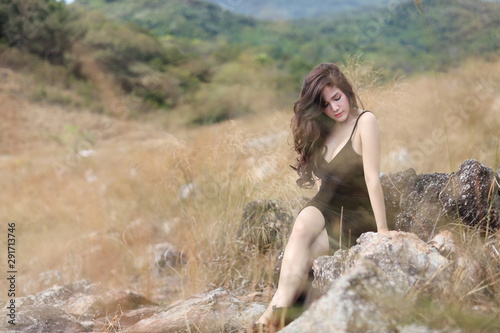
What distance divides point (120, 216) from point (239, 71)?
1602 centimetres

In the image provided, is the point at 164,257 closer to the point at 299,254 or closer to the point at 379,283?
the point at 299,254

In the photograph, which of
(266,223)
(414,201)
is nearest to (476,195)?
(414,201)

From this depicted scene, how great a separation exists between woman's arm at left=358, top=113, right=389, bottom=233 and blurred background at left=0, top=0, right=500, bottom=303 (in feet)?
1.30

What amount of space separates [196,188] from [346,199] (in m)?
1.52

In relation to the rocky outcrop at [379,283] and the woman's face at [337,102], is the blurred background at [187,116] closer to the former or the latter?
the woman's face at [337,102]

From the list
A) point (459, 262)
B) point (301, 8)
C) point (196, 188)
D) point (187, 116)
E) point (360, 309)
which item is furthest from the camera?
point (301, 8)

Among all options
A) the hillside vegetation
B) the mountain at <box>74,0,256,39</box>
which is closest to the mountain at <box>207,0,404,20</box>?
the mountain at <box>74,0,256,39</box>

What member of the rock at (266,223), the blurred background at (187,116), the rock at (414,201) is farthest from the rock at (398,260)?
the rock at (266,223)

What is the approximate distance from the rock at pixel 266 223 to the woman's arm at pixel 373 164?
702mm

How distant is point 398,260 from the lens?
70.0 inches

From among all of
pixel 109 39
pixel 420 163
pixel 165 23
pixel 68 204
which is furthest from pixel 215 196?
pixel 165 23

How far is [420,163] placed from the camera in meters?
4.36

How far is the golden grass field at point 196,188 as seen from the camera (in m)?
3.01

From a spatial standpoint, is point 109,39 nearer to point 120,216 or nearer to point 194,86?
point 194,86
